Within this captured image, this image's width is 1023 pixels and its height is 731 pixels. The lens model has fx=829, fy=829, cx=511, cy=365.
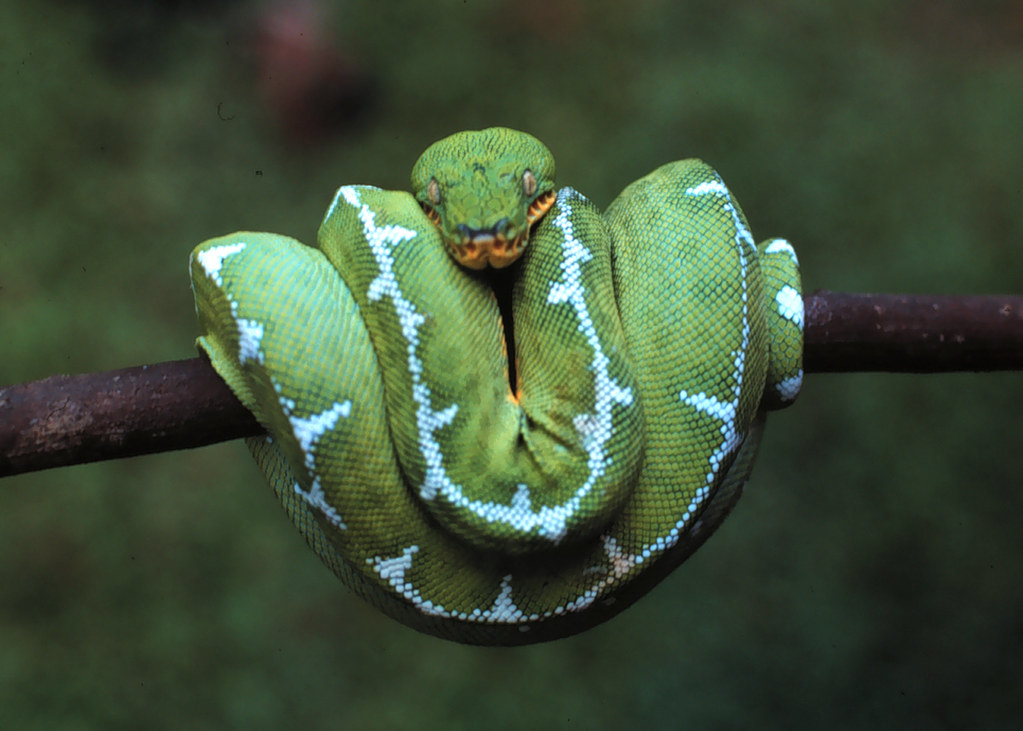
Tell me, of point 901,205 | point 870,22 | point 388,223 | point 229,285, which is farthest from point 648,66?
point 229,285

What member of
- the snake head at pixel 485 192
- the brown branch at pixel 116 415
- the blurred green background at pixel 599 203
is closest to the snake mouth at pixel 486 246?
the snake head at pixel 485 192

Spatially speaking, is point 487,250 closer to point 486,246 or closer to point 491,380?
point 486,246

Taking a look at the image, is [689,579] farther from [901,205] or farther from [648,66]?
[648,66]

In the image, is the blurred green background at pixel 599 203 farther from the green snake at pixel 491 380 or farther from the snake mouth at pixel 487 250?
the snake mouth at pixel 487 250

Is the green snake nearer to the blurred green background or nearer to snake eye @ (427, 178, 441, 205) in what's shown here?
snake eye @ (427, 178, 441, 205)

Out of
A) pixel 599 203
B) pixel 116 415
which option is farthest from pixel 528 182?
pixel 599 203

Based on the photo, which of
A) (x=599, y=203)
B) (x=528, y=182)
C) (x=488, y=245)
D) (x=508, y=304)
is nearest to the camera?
(x=488, y=245)
